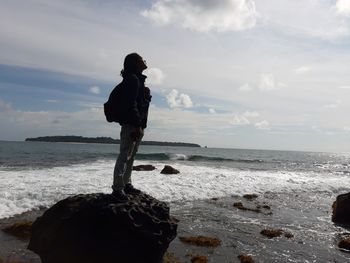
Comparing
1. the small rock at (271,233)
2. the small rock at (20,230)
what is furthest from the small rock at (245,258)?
the small rock at (20,230)

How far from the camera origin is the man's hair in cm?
653

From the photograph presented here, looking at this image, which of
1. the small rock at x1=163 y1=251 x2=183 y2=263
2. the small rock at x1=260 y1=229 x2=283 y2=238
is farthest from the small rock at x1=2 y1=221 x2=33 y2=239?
the small rock at x1=260 y1=229 x2=283 y2=238

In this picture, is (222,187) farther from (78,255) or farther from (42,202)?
(78,255)

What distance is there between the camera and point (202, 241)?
9.34 metres

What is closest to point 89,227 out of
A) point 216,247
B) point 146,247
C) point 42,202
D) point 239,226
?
point 146,247

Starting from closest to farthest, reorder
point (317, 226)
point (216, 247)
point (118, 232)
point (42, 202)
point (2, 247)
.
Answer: point (118, 232)
point (2, 247)
point (216, 247)
point (317, 226)
point (42, 202)

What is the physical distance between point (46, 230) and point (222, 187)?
14406 mm

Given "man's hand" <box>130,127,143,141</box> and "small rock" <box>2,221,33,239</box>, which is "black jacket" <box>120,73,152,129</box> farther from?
"small rock" <box>2,221,33,239</box>

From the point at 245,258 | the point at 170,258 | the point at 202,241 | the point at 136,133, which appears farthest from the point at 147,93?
the point at 202,241

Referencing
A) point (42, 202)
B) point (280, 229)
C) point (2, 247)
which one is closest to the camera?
point (2, 247)

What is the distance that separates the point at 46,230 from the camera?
6.57 metres

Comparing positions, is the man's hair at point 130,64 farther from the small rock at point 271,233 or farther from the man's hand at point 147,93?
the small rock at point 271,233

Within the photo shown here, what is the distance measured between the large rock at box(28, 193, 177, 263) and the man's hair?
211 cm

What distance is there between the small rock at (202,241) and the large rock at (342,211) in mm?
5546
